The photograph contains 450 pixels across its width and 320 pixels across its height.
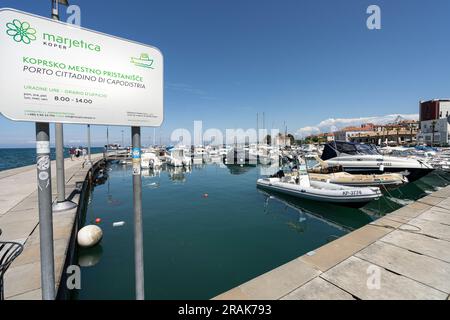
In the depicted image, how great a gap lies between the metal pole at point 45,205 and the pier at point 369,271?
2.09 metres

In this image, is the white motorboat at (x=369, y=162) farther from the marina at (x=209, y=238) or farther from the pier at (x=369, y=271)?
the pier at (x=369, y=271)

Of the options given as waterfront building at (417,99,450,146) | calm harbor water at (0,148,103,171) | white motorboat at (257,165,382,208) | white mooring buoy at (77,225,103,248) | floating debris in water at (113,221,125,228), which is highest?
waterfront building at (417,99,450,146)

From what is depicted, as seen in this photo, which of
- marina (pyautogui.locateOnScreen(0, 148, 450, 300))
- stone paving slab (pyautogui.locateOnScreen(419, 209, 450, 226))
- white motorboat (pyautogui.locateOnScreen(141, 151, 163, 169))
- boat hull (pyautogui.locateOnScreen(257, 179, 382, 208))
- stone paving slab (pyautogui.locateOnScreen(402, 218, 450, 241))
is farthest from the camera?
white motorboat (pyautogui.locateOnScreen(141, 151, 163, 169))

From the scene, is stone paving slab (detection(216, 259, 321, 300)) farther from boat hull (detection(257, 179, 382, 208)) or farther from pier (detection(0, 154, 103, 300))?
boat hull (detection(257, 179, 382, 208))

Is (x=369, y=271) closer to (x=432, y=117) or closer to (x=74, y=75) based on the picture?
(x=74, y=75)

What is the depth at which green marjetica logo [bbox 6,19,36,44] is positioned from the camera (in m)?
1.65

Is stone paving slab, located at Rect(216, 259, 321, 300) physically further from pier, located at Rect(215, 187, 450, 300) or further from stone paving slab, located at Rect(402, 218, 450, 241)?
stone paving slab, located at Rect(402, 218, 450, 241)

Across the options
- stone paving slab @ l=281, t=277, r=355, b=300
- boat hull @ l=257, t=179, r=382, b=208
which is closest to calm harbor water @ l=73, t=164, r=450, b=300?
boat hull @ l=257, t=179, r=382, b=208

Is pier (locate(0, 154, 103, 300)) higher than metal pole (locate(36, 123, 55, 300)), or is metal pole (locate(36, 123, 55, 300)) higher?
metal pole (locate(36, 123, 55, 300))

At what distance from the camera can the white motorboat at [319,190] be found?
993cm

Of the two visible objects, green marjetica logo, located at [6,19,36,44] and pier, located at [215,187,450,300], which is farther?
pier, located at [215,187,450,300]

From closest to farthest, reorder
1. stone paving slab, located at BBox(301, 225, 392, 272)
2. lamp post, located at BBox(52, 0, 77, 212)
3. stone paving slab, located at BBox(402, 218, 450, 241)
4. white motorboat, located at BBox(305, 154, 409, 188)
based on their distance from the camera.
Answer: stone paving slab, located at BBox(301, 225, 392, 272)
stone paving slab, located at BBox(402, 218, 450, 241)
lamp post, located at BBox(52, 0, 77, 212)
white motorboat, located at BBox(305, 154, 409, 188)

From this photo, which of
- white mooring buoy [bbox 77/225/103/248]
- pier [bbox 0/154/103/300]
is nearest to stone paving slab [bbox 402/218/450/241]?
pier [bbox 0/154/103/300]
